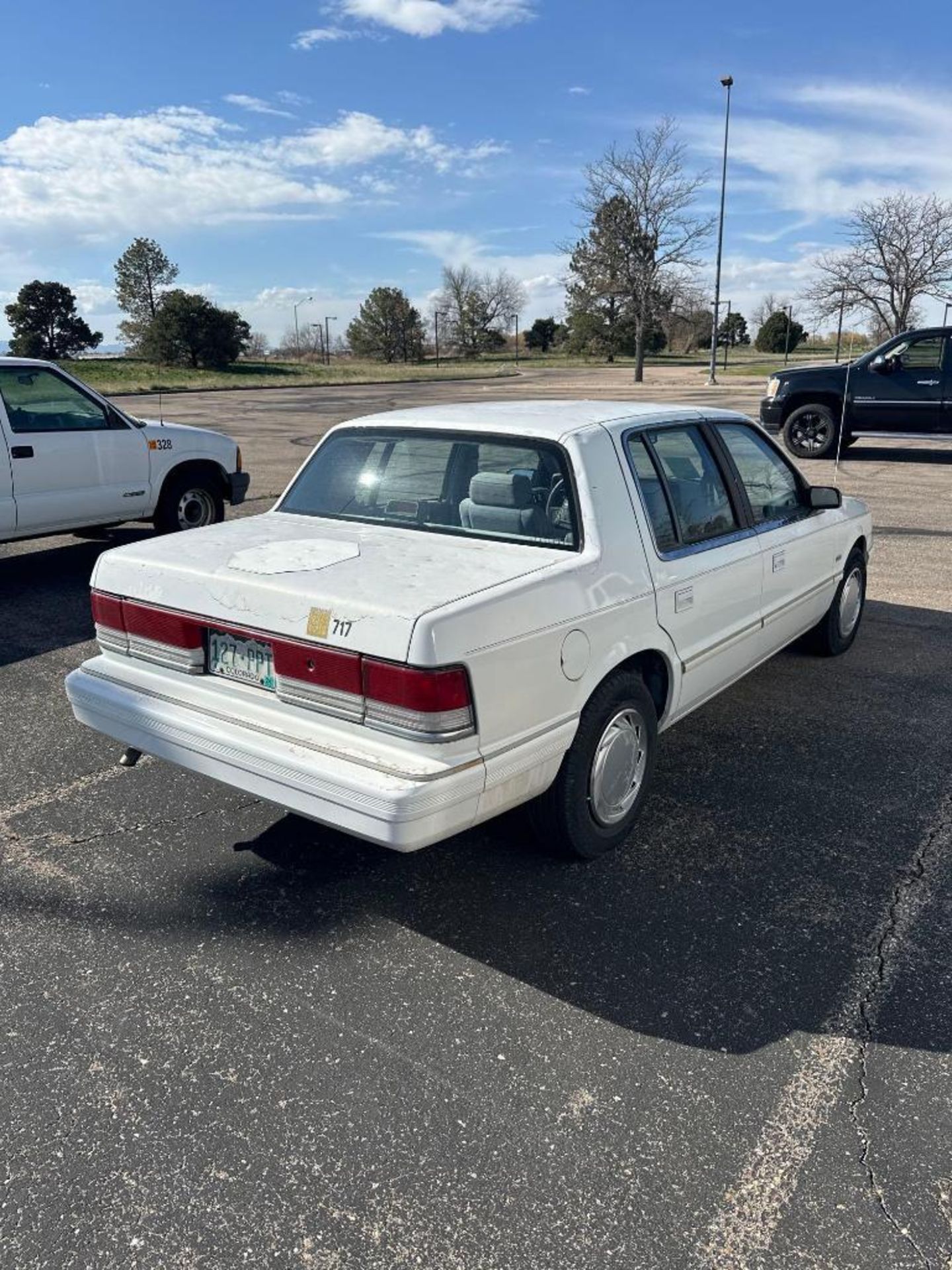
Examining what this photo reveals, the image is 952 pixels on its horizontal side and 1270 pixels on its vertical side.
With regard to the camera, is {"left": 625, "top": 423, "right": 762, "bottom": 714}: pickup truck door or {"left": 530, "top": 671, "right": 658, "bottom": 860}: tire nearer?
{"left": 530, "top": 671, "right": 658, "bottom": 860}: tire

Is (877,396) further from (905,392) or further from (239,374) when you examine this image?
(239,374)

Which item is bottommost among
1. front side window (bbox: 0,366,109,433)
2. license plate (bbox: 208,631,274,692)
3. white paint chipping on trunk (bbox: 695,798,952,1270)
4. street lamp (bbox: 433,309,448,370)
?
white paint chipping on trunk (bbox: 695,798,952,1270)

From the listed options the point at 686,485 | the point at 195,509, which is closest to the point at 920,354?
the point at 195,509

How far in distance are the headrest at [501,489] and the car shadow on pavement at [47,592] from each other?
3.47m

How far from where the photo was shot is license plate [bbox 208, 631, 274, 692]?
3.03 m

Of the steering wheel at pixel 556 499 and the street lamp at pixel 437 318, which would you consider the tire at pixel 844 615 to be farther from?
the street lamp at pixel 437 318

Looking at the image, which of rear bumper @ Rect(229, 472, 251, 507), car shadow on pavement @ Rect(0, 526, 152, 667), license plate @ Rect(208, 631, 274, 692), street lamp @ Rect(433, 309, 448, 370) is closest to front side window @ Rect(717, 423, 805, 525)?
license plate @ Rect(208, 631, 274, 692)

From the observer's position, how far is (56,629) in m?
6.30

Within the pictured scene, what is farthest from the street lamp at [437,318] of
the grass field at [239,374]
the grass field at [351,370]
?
the grass field at [239,374]

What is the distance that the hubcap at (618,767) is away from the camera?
130 inches

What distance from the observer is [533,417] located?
381 centimetres

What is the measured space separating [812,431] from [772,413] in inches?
26.2

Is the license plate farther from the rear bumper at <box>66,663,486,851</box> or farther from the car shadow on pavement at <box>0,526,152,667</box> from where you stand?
the car shadow on pavement at <box>0,526,152,667</box>

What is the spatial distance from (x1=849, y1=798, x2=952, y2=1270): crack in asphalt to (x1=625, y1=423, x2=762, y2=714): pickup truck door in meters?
1.00
